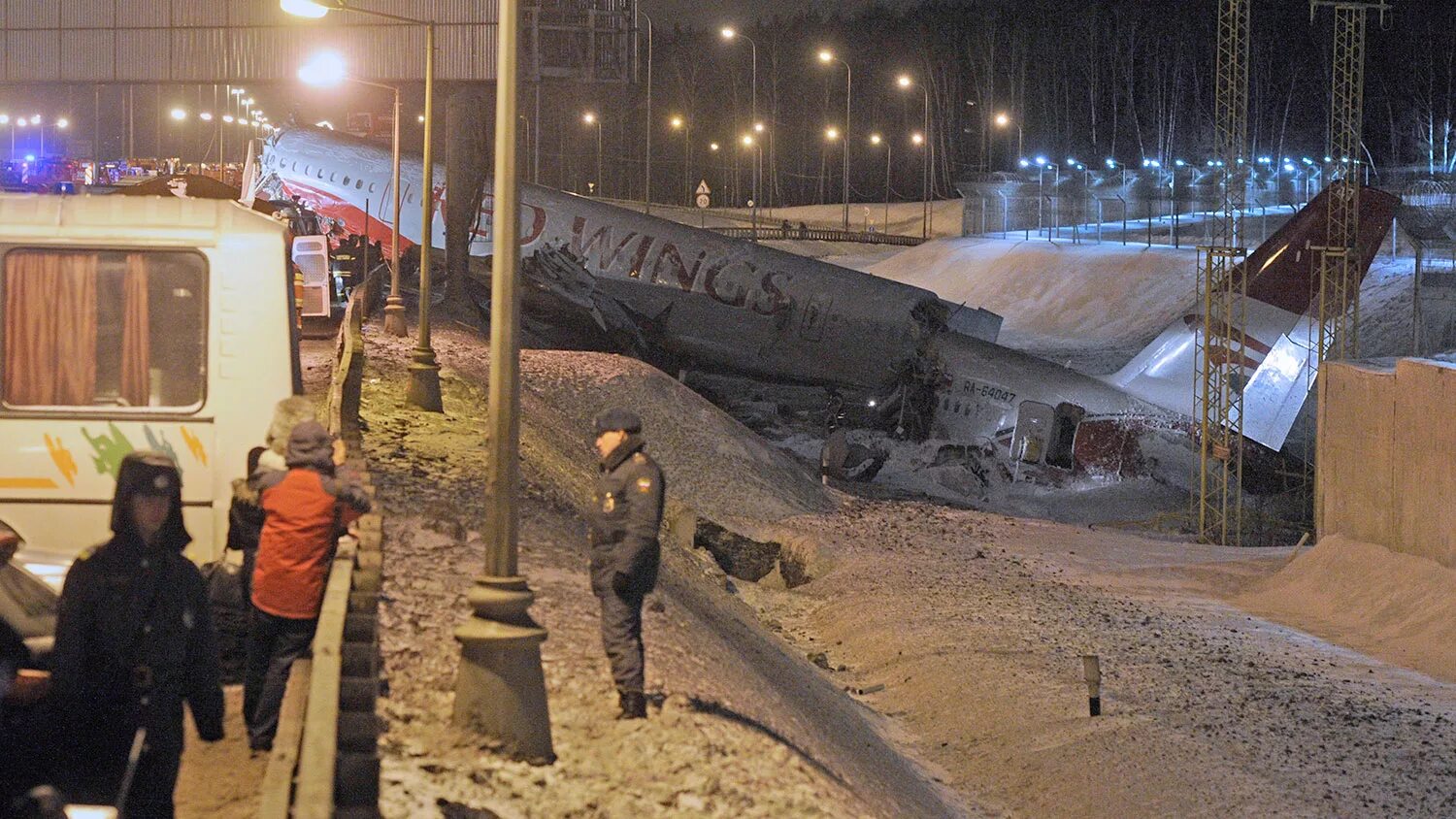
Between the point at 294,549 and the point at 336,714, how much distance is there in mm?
2247

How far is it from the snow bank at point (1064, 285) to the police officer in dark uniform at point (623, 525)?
57609 mm

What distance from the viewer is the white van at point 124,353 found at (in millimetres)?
10992

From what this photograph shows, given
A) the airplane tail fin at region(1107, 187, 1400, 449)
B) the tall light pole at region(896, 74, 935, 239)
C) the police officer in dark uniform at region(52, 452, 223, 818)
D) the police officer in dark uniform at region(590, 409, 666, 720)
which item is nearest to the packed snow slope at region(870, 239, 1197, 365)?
the tall light pole at region(896, 74, 935, 239)

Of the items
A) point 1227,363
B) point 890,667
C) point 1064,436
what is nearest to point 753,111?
point 1064,436

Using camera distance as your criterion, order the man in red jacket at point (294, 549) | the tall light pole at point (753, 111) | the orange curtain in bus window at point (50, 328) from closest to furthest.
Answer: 1. the man in red jacket at point (294, 549)
2. the orange curtain in bus window at point (50, 328)
3. the tall light pole at point (753, 111)

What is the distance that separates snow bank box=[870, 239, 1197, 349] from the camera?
6775 centimetres

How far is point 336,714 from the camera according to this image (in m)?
6.64

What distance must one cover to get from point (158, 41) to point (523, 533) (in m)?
29.8

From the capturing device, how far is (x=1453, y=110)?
9381 centimetres

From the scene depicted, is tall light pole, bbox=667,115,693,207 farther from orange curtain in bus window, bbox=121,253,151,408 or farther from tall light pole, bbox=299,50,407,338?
orange curtain in bus window, bbox=121,253,151,408

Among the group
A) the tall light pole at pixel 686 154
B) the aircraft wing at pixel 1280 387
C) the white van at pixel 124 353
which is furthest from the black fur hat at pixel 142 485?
the tall light pole at pixel 686 154

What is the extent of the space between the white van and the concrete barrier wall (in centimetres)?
1713

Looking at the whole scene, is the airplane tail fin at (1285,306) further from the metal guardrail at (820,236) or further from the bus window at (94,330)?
the metal guardrail at (820,236)

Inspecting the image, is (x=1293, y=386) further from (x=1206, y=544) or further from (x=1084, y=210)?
(x=1084, y=210)
